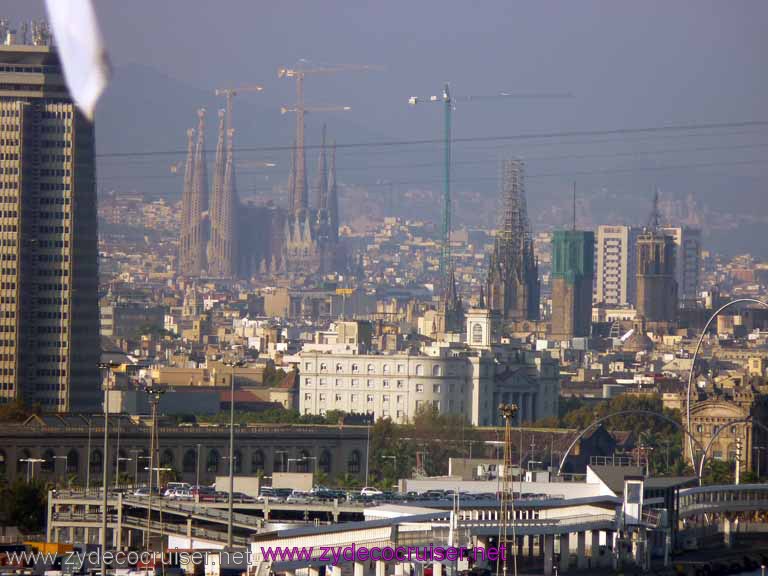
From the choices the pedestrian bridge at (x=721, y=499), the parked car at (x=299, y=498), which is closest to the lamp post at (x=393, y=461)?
the pedestrian bridge at (x=721, y=499)

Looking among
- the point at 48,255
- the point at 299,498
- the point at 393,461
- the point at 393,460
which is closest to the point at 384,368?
the point at 48,255

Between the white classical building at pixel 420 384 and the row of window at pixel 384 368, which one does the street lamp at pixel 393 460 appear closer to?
the white classical building at pixel 420 384

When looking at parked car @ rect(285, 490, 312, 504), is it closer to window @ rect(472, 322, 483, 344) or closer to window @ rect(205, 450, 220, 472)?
window @ rect(205, 450, 220, 472)

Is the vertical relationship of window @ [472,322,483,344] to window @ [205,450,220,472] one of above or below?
above

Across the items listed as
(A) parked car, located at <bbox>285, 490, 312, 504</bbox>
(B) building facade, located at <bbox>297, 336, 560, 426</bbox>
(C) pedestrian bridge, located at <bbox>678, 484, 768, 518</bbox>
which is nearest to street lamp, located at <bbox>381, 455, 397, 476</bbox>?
(C) pedestrian bridge, located at <bbox>678, 484, 768, 518</bbox>

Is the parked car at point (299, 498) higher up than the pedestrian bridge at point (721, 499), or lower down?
higher up
